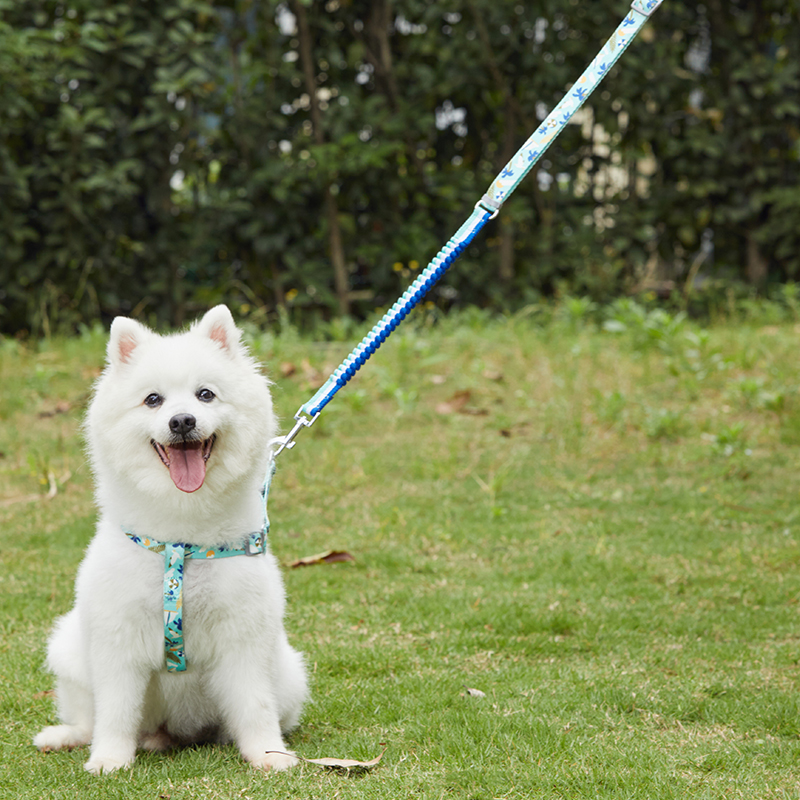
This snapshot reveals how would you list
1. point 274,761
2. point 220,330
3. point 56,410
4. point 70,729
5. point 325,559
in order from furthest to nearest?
point 56,410 < point 325,559 < point 70,729 < point 220,330 < point 274,761

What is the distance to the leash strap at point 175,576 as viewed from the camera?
97.8 inches

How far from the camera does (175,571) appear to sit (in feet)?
8.23

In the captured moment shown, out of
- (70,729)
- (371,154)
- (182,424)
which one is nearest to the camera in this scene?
(182,424)

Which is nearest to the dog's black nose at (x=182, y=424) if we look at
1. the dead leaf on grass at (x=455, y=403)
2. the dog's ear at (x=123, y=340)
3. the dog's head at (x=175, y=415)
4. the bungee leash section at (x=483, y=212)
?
the dog's head at (x=175, y=415)

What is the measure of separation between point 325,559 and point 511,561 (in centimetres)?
86

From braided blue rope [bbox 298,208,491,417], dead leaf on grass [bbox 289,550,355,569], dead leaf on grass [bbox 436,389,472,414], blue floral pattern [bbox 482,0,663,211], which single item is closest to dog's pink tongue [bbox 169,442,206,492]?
braided blue rope [bbox 298,208,491,417]

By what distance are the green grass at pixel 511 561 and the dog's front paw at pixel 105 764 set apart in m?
0.03

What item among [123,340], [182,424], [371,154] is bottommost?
[182,424]

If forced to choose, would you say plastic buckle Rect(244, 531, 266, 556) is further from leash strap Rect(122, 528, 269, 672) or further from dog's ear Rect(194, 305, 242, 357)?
dog's ear Rect(194, 305, 242, 357)

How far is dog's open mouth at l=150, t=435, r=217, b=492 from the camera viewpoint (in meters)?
2.51

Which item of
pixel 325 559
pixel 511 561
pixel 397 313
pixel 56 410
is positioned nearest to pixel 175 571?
pixel 397 313

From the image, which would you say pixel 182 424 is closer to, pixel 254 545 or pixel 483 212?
pixel 254 545

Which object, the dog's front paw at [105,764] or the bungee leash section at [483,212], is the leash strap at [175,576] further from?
the bungee leash section at [483,212]

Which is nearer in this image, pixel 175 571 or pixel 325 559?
pixel 175 571
